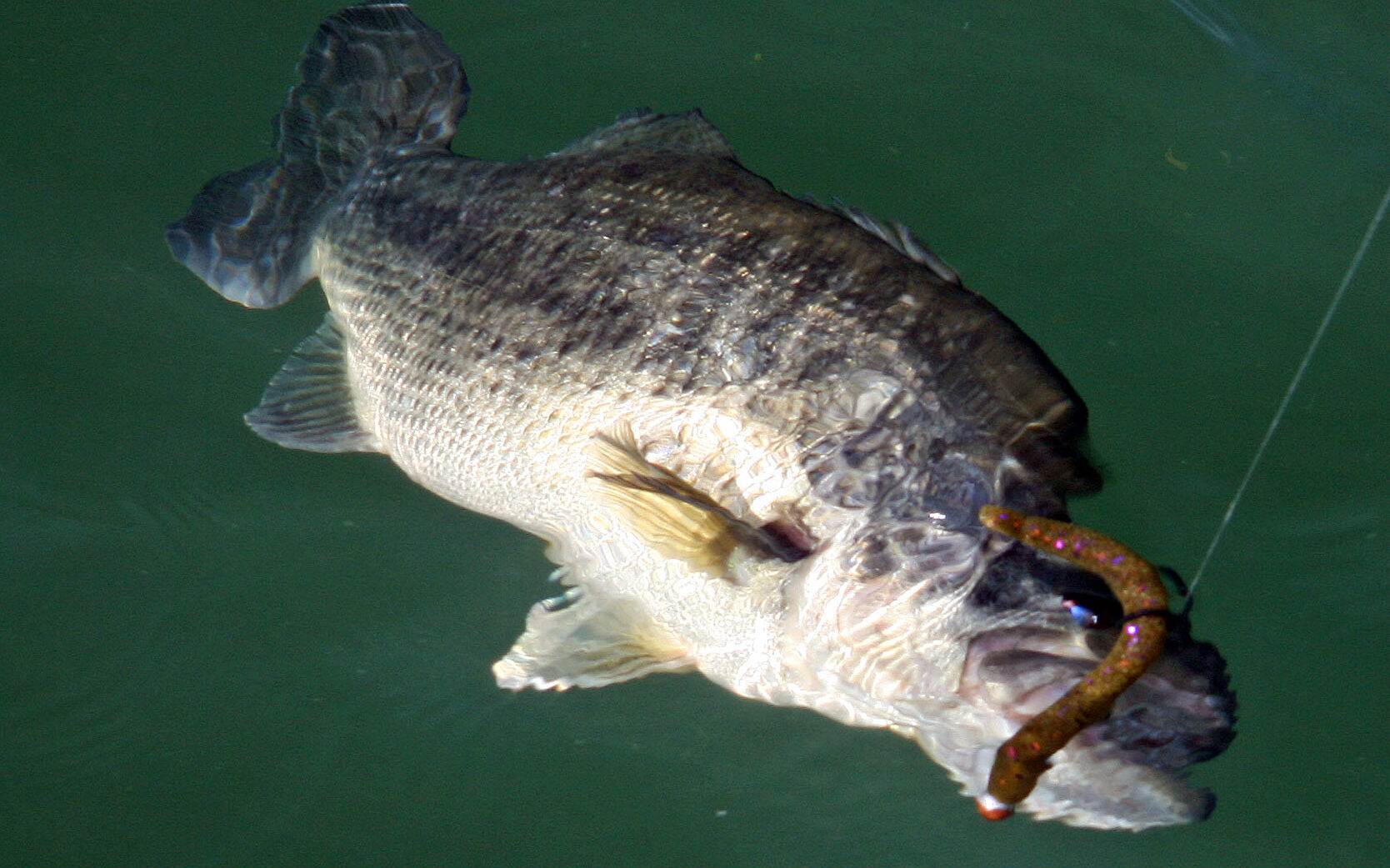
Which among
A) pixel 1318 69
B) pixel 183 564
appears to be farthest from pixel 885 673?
pixel 1318 69

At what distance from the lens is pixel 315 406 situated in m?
3.63

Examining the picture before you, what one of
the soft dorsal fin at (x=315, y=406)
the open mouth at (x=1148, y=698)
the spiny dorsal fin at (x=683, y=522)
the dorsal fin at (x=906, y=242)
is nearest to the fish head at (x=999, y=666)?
the open mouth at (x=1148, y=698)

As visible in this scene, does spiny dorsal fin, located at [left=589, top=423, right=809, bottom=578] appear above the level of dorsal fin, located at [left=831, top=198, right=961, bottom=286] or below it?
below

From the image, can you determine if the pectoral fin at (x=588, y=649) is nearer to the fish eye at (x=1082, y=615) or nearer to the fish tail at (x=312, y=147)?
the fish eye at (x=1082, y=615)

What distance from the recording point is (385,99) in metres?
3.96

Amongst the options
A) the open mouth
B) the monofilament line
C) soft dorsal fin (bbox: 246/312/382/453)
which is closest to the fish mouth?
the open mouth

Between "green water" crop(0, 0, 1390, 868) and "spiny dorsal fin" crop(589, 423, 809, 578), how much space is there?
836 mm

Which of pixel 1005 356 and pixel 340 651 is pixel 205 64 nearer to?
pixel 340 651

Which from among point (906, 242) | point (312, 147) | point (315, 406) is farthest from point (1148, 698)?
point (312, 147)

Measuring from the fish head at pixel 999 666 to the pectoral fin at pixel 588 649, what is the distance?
513 millimetres

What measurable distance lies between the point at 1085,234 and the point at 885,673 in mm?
2543

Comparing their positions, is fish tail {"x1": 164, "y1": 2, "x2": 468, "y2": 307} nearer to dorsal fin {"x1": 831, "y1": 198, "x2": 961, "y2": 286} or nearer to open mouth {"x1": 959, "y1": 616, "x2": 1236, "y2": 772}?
dorsal fin {"x1": 831, "y1": 198, "x2": 961, "y2": 286}

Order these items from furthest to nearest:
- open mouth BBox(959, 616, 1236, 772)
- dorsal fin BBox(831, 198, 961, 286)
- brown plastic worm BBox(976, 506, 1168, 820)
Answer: dorsal fin BBox(831, 198, 961, 286)
open mouth BBox(959, 616, 1236, 772)
brown plastic worm BBox(976, 506, 1168, 820)

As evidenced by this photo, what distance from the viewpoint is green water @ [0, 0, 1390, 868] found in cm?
315
